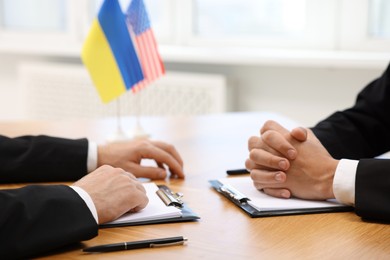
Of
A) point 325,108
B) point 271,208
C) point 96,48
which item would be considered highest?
point 96,48

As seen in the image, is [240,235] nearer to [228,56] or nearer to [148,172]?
[148,172]

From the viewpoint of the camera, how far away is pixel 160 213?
1418 millimetres

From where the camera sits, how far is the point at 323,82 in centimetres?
383

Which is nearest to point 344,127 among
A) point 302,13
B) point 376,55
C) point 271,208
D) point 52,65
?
point 271,208

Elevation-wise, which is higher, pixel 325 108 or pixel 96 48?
pixel 96 48

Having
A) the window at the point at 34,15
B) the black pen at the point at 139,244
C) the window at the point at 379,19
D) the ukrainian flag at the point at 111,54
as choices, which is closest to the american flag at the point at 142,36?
the ukrainian flag at the point at 111,54

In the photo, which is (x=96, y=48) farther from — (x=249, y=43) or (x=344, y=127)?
(x=249, y=43)

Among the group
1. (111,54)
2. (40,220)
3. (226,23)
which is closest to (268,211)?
(40,220)

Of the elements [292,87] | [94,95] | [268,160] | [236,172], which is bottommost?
[94,95]

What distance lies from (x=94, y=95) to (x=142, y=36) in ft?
7.39

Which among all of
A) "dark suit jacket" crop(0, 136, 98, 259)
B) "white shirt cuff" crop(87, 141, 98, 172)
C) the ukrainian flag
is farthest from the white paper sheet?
the ukrainian flag

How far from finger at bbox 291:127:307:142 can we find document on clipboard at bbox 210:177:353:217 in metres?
0.15

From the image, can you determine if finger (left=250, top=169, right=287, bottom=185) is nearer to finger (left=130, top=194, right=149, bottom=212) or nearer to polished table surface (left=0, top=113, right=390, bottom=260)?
polished table surface (left=0, top=113, right=390, bottom=260)

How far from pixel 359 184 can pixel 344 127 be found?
539 mm
